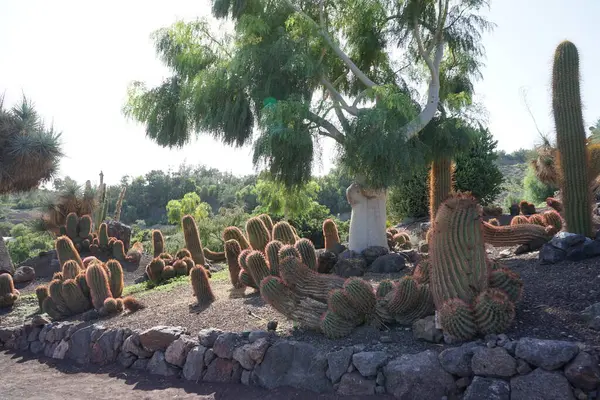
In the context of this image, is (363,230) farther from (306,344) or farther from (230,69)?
(306,344)

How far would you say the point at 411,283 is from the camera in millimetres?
5414

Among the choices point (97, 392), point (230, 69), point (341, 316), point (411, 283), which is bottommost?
point (97, 392)

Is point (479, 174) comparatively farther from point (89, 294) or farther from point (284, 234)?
point (89, 294)

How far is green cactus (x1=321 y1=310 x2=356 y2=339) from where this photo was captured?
220 inches

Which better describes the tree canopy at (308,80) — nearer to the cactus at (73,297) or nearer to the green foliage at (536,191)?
the cactus at (73,297)

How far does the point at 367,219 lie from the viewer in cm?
1039

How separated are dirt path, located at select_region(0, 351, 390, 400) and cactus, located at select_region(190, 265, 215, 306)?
152 cm

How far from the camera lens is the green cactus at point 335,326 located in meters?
5.59

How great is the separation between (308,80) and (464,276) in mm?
6372

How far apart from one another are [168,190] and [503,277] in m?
52.9

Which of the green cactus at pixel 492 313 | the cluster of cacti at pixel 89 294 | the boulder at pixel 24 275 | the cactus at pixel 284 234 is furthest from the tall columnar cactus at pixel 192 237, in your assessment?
the green cactus at pixel 492 313

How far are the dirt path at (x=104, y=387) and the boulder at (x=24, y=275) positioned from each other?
22.1ft

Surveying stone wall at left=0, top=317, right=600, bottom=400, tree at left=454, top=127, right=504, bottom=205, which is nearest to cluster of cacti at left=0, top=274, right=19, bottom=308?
stone wall at left=0, top=317, right=600, bottom=400

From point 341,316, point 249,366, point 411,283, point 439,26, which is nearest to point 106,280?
point 249,366
